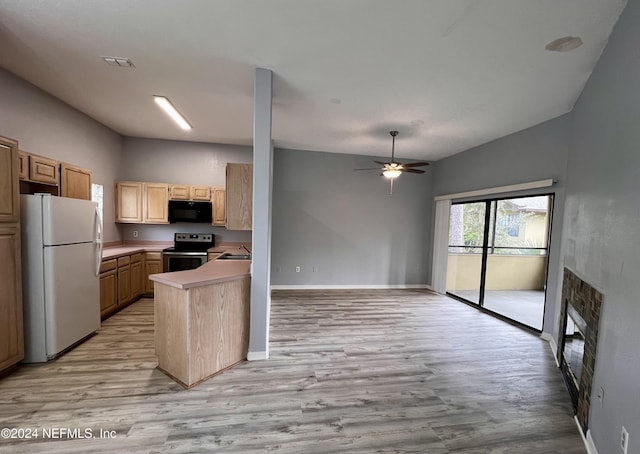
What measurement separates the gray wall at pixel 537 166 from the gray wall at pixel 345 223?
1557 mm

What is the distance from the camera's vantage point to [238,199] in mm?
3607

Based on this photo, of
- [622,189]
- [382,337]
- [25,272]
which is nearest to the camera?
[622,189]

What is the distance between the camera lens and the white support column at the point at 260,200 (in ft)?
8.68

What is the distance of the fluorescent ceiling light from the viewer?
339 cm

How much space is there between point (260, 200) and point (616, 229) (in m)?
2.85

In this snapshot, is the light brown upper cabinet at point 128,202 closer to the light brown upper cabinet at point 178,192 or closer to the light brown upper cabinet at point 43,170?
the light brown upper cabinet at point 178,192

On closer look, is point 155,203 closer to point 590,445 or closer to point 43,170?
point 43,170

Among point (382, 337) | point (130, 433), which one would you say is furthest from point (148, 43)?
point (382, 337)

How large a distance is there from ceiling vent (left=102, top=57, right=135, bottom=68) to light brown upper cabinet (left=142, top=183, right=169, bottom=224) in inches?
103

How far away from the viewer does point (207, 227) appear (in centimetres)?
534

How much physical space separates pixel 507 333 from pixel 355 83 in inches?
161

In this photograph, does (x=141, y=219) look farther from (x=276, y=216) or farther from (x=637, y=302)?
(x=637, y=302)

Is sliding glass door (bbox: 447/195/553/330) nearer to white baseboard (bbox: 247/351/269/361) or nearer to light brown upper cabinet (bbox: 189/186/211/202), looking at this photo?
white baseboard (bbox: 247/351/269/361)

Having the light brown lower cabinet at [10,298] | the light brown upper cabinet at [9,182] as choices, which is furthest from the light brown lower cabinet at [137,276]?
the light brown upper cabinet at [9,182]
